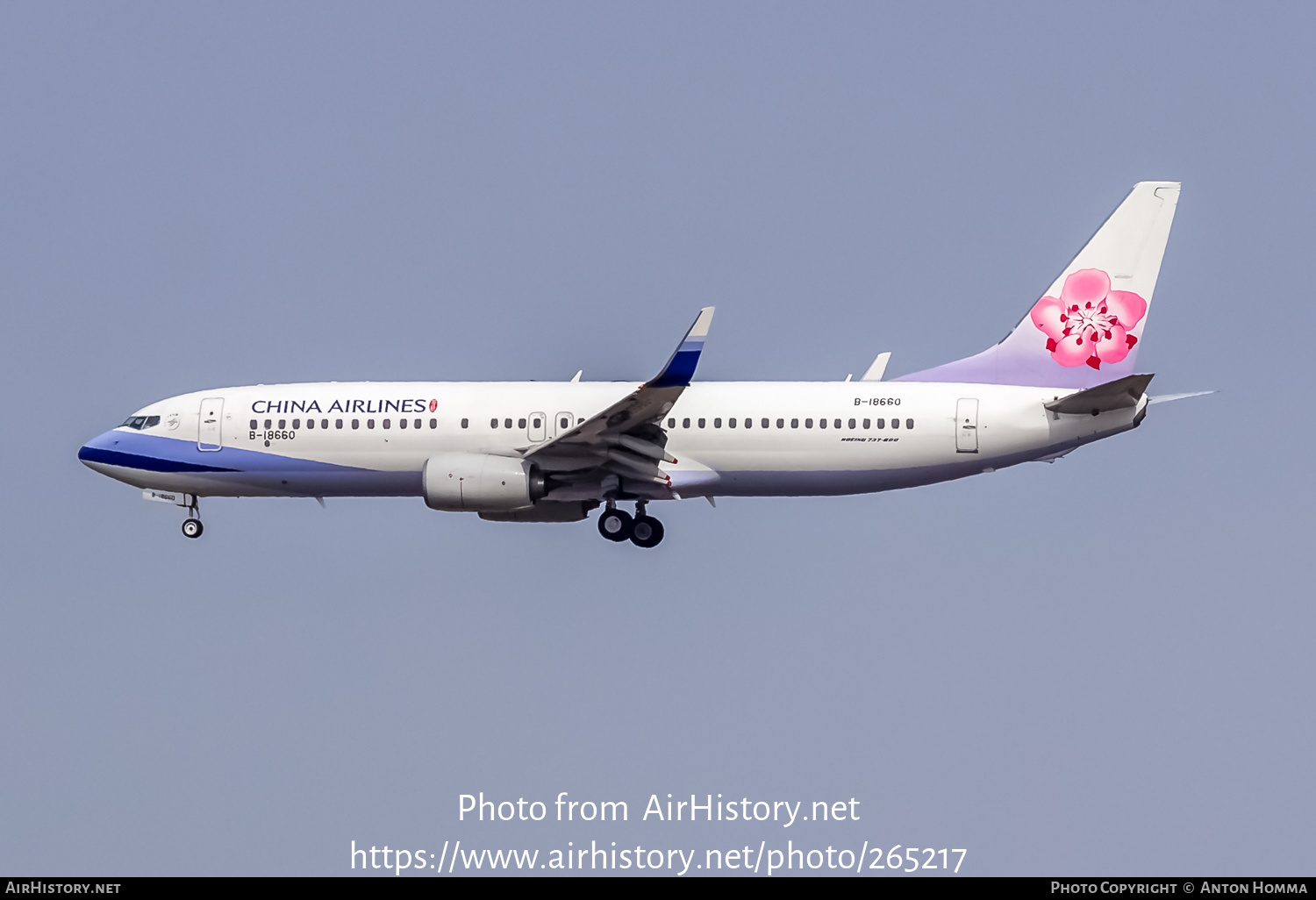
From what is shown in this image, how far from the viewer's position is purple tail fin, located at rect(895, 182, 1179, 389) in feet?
131

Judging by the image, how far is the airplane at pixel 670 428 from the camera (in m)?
38.2

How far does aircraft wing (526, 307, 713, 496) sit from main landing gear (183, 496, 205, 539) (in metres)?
9.21

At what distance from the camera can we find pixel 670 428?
39.3m

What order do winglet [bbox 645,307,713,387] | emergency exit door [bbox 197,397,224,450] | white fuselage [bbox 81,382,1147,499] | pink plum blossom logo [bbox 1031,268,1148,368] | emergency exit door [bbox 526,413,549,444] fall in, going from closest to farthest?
winglet [bbox 645,307,713,387] → white fuselage [bbox 81,382,1147,499] → emergency exit door [bbox 526,413,549,444] → pink plum blossom logo [bbox 1031,268,1148,368] → emergency exit door [bbox 197,397,224,450]

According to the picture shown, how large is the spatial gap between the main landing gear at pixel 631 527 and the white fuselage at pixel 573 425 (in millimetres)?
1448

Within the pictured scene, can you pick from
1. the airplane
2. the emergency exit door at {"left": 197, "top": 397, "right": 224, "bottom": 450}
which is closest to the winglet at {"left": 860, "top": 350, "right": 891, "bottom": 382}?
the airplane

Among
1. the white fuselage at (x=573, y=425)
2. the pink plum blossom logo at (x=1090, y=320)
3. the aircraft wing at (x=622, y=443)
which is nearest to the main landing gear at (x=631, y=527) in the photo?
the aircraft wing at (x=622, y=443)

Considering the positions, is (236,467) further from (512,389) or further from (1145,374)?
(1145,374)

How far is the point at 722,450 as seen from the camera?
39.0 metres

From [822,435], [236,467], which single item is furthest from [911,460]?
[236,467]

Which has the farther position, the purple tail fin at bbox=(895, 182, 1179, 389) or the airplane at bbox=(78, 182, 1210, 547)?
the purple tail fin at bbox=(895, 182, 1179, 389)

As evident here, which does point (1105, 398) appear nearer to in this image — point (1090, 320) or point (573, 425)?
point (1090, 320)

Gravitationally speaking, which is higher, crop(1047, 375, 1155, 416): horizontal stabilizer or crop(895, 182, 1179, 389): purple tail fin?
crop(895, 182, 1179, 389): purple tail fin

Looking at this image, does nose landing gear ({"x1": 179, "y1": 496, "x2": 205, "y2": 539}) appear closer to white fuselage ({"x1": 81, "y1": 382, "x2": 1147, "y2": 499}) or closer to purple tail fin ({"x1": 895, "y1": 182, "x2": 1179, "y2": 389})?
white fuselage ({"x1": 81, "y1": 382, "x2": 1147, "y2": 499})
